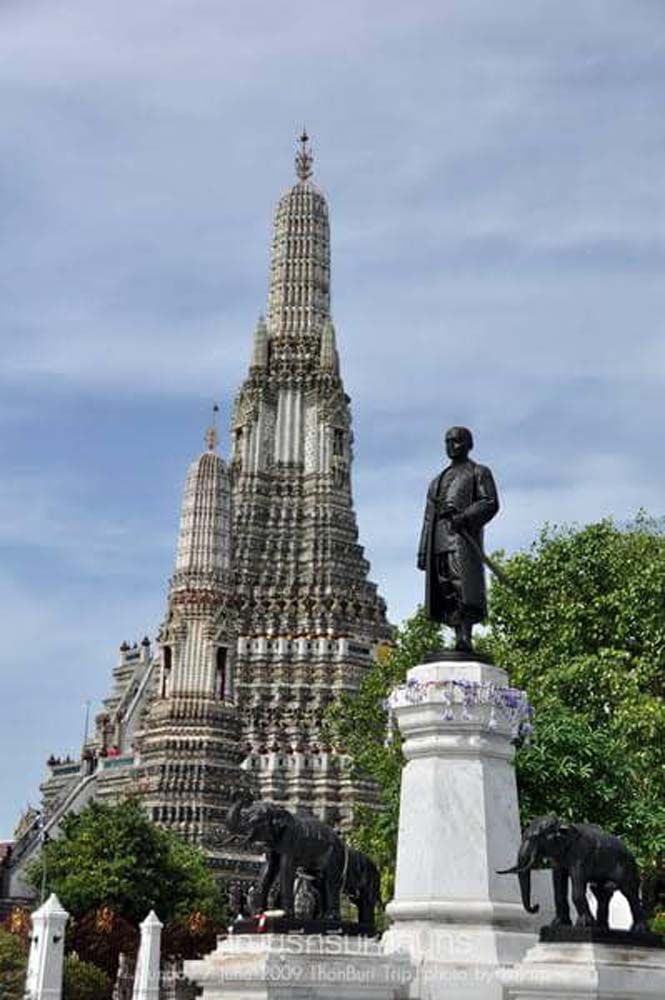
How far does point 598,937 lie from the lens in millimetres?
12922

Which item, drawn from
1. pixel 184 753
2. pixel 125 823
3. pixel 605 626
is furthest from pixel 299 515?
pixel 605 626

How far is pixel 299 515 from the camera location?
270ft

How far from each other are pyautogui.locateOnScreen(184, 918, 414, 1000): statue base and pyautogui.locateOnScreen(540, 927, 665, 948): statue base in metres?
1.84

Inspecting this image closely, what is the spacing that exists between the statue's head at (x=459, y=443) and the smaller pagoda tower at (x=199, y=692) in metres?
50.2

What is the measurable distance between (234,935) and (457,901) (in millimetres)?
2491

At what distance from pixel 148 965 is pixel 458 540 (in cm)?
1862

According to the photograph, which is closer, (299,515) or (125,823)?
(125,823)

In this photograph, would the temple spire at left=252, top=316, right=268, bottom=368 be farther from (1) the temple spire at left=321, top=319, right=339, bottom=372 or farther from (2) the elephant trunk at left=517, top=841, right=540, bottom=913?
(2) the elephant trunk at left=517, top=841, right=540, bottom=913

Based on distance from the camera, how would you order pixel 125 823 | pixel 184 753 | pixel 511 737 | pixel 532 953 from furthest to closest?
pixel 184 753 → pixel 125 823 → pixel 511 737 → pixel 532 953

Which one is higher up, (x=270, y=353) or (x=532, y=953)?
(x=270, y=353)

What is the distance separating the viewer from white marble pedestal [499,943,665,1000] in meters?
12.5

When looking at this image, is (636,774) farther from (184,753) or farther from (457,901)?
(184,753)

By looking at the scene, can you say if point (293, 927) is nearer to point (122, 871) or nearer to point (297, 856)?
point (297, 856)

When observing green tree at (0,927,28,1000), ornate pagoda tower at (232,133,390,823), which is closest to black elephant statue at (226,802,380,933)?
green tree at (0,927,28,1000)
